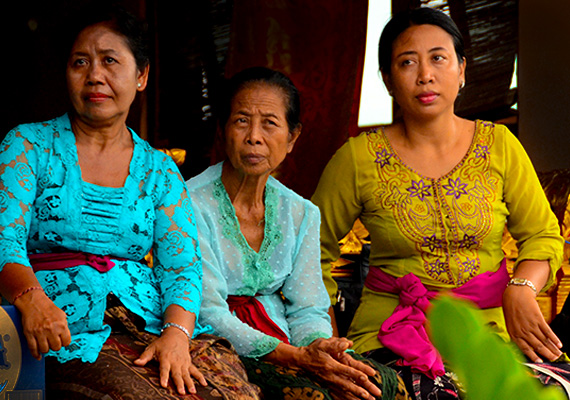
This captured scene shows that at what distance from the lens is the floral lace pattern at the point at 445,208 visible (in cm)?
205

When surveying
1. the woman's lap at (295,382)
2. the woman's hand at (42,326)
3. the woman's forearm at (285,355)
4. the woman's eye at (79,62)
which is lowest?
the woman's lap at (295,382)

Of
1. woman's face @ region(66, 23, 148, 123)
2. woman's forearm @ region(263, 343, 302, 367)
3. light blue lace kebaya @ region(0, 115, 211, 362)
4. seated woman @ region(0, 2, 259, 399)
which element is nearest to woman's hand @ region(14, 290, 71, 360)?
seated woman @ region(0, 2, 259, 399)

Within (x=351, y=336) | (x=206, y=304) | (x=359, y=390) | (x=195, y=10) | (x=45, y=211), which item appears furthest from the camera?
(x=195, y=10)

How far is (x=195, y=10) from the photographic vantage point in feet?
11.4

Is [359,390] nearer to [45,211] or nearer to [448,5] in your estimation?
[45,211]

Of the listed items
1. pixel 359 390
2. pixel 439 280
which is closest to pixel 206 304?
pixel 359 390

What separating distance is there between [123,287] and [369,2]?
6.83 feet

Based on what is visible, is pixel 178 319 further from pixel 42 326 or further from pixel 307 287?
pixel 307 287

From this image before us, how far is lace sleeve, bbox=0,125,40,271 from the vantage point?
4.79ft

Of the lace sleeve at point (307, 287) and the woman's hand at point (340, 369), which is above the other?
the lace sleeve at point (307, 287)

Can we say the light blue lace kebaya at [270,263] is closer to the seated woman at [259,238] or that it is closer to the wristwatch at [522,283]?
the seated woman at [259,238]

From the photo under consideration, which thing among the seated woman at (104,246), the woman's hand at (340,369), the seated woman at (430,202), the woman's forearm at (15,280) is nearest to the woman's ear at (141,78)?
the seated woman at (104,246)

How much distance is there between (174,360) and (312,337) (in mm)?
496

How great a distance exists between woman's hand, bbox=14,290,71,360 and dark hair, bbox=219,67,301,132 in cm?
84
